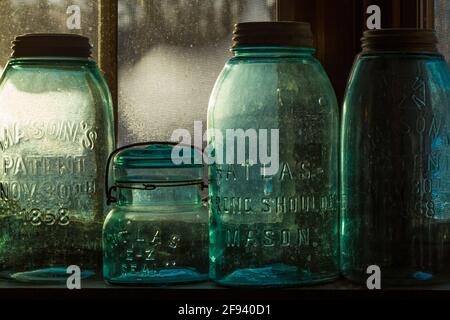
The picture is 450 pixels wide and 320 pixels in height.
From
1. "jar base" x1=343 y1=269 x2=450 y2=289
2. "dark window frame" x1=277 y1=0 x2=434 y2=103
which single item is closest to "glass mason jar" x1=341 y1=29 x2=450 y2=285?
"jar base" x1=343 y1=269 x2=450 y2=289

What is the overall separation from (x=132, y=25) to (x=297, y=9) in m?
0.21

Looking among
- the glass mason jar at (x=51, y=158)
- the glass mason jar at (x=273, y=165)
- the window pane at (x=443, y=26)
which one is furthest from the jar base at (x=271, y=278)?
the window pane at (x=443, y=26)

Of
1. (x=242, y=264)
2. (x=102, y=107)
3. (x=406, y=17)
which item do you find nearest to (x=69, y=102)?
(x=102, y=107)

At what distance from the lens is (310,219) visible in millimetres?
792

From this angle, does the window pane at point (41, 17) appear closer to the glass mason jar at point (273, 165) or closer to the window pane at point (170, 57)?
the window pane at point (170, 57)

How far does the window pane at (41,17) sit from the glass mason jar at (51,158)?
13 cm

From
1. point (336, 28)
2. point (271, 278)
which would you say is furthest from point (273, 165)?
point (336, 28)

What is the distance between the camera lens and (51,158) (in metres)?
0.83

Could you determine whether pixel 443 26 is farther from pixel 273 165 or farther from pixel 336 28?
pixel 273 165

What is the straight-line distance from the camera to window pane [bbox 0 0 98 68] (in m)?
0.97

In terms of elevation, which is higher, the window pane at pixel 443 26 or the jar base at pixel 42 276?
the window pane at pixel 443 26

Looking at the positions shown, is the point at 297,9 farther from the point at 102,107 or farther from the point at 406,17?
the point at 102,107

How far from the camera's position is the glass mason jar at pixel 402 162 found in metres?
0.78

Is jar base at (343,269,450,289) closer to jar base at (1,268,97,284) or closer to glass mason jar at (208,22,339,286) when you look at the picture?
glass mason jar at (208,22,339,286)
